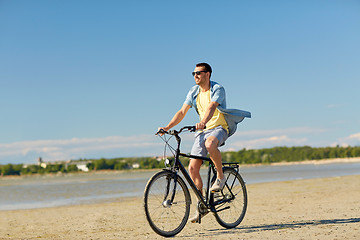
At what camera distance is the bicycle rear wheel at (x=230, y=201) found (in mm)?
6484

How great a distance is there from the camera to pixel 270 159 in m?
120

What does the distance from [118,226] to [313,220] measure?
10.7 ft

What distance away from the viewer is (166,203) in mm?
5629

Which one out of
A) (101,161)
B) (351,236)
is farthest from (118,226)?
(101,161)

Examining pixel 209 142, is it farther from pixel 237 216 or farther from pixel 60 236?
pixel 60 236

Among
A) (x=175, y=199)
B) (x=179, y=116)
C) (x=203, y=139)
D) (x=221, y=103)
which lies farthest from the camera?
(x=179, y=116)

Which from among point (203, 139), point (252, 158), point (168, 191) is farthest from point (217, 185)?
point (252, 158)

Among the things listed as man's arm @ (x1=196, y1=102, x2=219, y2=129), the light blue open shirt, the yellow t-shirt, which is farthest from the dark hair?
man's arm @ (x1=196, y1=102, x2=219, y2=129)

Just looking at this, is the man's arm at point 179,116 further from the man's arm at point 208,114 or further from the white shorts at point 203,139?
the man's arm at point 208,114

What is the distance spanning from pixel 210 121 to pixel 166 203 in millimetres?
1387

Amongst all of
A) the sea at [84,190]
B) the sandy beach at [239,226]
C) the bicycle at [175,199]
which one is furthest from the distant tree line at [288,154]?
the bicycle at [175,199]

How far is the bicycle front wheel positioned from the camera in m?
5.50

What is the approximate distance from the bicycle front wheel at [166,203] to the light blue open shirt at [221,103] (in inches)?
44.9

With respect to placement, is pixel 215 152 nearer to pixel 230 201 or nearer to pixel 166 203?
pixel 166 203
